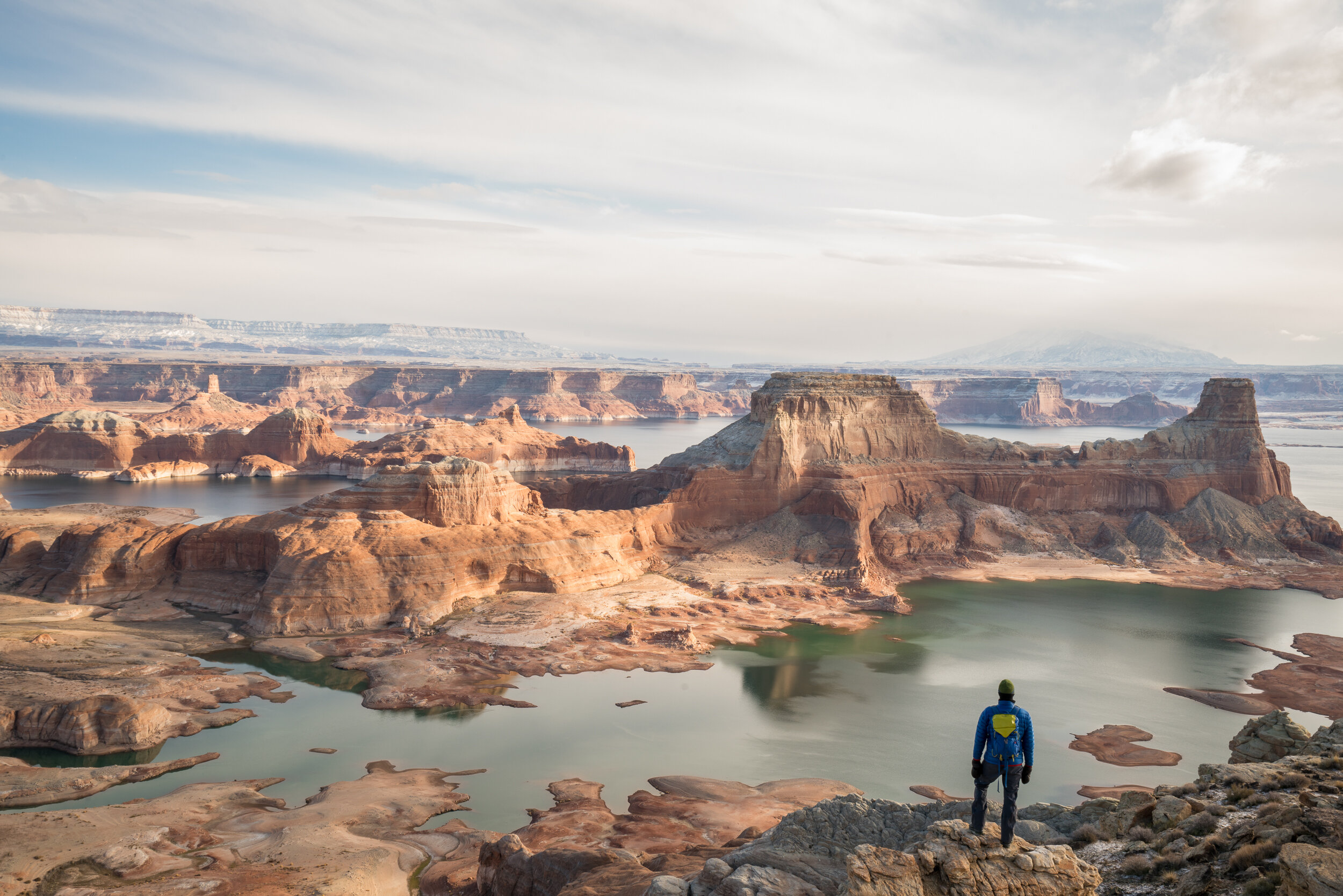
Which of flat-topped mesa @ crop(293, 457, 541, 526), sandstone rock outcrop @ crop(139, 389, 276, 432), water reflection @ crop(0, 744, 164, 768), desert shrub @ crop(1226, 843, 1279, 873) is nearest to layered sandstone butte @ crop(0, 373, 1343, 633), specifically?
flat-topped mesa @ crop(293, 457, 541, 526)

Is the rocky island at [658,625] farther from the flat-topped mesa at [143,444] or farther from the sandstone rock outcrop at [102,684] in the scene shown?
the flat-topped mesa at [143,444]

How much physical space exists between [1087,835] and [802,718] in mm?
22113

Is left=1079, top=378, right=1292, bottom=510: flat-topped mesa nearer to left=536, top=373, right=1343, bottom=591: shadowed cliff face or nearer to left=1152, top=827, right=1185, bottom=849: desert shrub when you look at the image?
left=536, top=373, right=1343, bottom=591: shadowed cliff face

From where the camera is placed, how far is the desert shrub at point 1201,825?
15984mm

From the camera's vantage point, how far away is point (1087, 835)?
18.0 meters

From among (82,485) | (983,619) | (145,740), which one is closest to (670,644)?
(983,619)

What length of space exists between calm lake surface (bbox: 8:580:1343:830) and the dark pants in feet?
60.4

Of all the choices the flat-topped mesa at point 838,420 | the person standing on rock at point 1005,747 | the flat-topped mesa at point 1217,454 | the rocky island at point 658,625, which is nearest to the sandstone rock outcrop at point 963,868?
the rocky island at point 658,625

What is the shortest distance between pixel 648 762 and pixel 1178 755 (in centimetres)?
2176

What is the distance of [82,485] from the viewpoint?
357ft

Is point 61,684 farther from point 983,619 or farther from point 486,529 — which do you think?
point 983,619

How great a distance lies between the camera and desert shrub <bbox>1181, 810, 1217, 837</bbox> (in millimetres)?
15984

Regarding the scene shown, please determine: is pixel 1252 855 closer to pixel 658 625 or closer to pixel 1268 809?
pixel 1268 809

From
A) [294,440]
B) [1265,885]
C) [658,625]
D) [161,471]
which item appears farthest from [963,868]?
[161,471]
